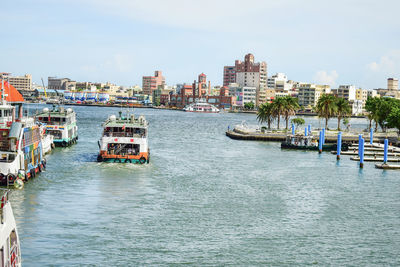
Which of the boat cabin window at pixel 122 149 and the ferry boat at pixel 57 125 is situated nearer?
the boat cabin window at pixel 122 149

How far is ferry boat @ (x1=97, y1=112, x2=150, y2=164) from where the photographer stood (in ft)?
207

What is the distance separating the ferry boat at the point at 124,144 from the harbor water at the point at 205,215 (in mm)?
1147

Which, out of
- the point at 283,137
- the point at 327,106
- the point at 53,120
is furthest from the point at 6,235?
the point at 327,106

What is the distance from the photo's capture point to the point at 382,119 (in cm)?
13250

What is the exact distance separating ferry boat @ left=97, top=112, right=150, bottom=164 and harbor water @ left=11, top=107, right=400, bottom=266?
115cm

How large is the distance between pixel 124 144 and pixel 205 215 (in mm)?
24506

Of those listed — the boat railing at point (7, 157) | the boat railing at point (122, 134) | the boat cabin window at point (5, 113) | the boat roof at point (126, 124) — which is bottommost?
the boat railing at point (7, 157)

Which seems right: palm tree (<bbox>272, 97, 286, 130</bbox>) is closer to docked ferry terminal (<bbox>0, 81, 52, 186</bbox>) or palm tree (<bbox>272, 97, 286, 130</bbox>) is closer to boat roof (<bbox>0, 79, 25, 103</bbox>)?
boat roof (<bbox>0, 79, 25, 103</bbox>)

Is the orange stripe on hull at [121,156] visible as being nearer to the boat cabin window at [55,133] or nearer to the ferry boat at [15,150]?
the ferry boat at [15,150]

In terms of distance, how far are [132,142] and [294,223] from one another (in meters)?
27.3

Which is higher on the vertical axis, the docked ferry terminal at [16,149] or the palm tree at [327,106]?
the palm tree at [327,106]

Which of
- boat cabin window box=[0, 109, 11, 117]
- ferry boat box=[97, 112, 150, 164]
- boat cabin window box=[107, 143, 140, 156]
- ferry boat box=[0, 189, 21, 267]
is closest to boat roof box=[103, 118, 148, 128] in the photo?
ferry boat box=[97, 112, 150, 164]

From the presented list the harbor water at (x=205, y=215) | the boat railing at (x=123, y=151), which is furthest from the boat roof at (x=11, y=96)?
the boat railing at (x=123, y=151)

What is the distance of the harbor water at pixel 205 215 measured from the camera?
32.8 metres
